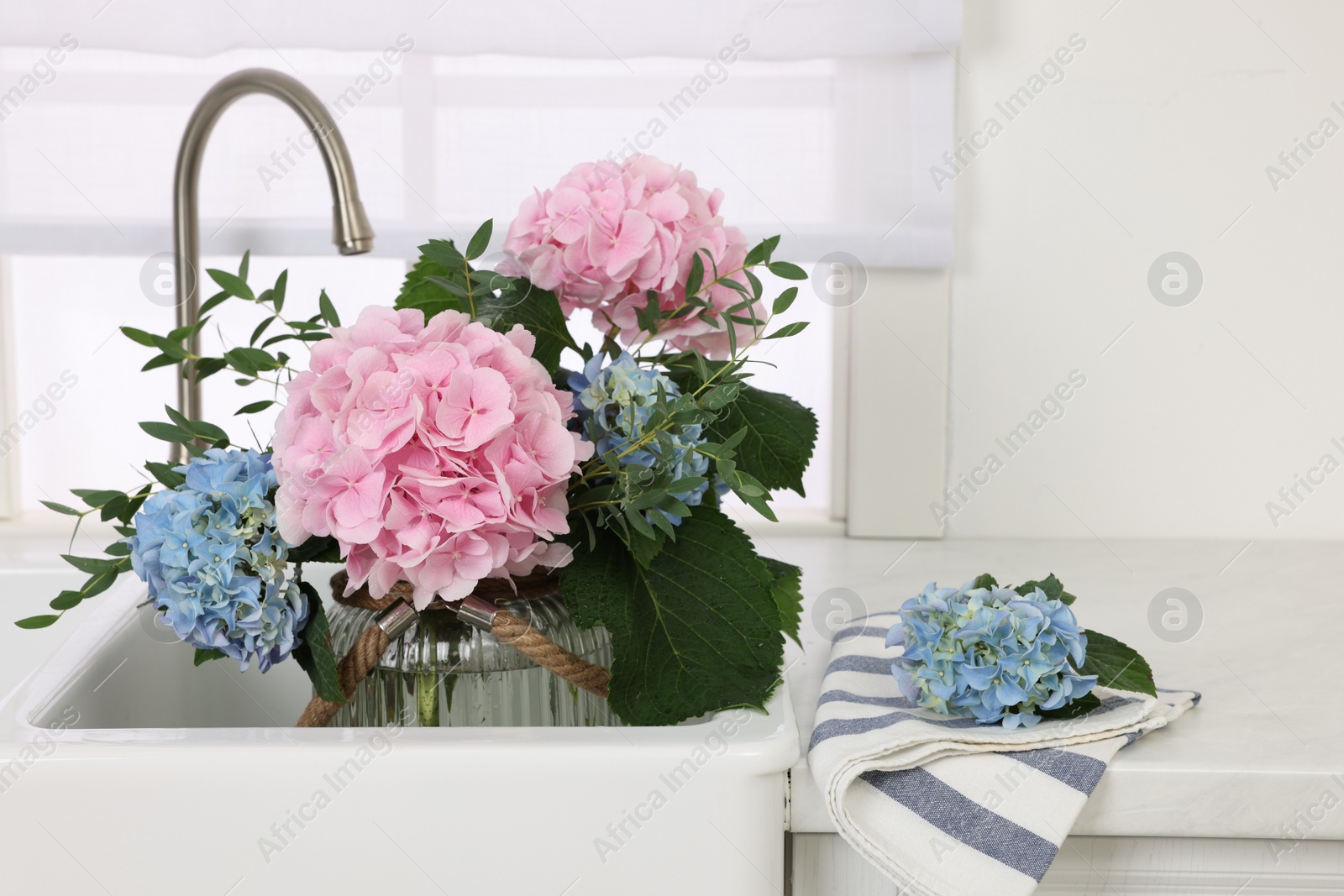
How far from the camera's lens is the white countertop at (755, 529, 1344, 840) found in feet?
1.85

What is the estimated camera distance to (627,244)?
0.59 meters

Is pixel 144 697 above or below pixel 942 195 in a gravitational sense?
below

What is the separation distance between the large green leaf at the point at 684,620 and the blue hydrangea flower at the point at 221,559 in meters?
0.15

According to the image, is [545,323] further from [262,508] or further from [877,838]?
[877,838]

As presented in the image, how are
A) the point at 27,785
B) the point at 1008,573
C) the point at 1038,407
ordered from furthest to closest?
the point at 1038,407
the point at 1008,573
the point at 27,785

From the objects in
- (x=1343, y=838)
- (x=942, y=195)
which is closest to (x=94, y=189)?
(x=942, y=195)

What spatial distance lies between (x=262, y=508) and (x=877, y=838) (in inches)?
13.6

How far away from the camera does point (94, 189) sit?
1.07 meters

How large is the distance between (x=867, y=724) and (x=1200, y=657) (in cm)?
34

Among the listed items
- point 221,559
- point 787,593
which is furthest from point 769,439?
point 221,559

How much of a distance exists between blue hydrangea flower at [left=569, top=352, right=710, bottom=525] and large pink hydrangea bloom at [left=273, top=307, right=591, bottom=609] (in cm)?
5

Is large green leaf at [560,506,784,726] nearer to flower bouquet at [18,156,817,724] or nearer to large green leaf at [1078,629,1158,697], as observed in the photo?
flower bouquet at [18,156,817,724]

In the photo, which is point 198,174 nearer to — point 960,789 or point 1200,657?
point 960,789

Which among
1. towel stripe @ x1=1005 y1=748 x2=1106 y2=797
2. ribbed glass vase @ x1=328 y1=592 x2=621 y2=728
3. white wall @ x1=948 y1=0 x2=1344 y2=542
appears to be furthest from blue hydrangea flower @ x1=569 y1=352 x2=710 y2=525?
white wall @ x1=948 y1=0 x2=1344 y2=542
